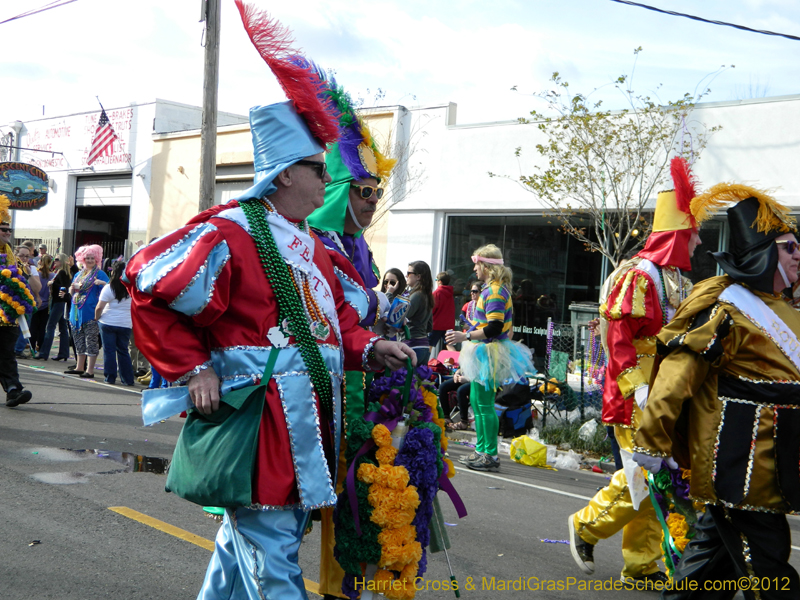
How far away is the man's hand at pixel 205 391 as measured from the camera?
8.66ft

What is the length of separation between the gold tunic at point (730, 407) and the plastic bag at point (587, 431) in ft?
18.7

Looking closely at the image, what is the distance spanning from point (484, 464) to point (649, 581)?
3096 millimetres

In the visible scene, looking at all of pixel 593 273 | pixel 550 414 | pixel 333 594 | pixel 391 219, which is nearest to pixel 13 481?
pixel 333 594

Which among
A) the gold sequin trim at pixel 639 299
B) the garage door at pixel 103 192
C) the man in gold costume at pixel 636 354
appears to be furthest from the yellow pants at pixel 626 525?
the garage door at pixel 103 192

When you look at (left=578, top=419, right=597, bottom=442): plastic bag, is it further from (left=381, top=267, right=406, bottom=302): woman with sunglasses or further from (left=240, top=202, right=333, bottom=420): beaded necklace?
(left=240, top=202, right=333, bottom=420): beaded necklace

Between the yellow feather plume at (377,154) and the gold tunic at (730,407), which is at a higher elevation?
the yellow feather plume at (377,154)

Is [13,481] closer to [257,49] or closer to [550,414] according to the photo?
[257,49]

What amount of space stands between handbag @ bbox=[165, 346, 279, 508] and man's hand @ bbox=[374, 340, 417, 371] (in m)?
0.55

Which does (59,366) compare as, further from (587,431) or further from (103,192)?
(103,192)

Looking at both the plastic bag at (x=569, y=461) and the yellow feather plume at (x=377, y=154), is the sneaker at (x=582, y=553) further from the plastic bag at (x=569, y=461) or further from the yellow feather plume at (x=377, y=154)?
the plastic bag at (x=569, y=461)

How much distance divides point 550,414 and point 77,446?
560cm

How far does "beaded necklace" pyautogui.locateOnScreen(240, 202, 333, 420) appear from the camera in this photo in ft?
9.30

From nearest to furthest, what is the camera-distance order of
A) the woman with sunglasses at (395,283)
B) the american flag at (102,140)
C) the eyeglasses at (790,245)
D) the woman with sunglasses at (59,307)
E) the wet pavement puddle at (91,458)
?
the eyeglasses at (790,245) < the wet pavement puddle at (91,458) < the woman with sunglasses at (395,283) < the woman with sunglasses at (59,307) < the american flag at (102,140)

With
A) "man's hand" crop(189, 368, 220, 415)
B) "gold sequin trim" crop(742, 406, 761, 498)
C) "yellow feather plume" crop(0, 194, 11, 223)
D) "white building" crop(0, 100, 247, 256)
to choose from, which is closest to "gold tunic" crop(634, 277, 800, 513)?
"gold sequin trim" crop(742, 406, 761, 498)
